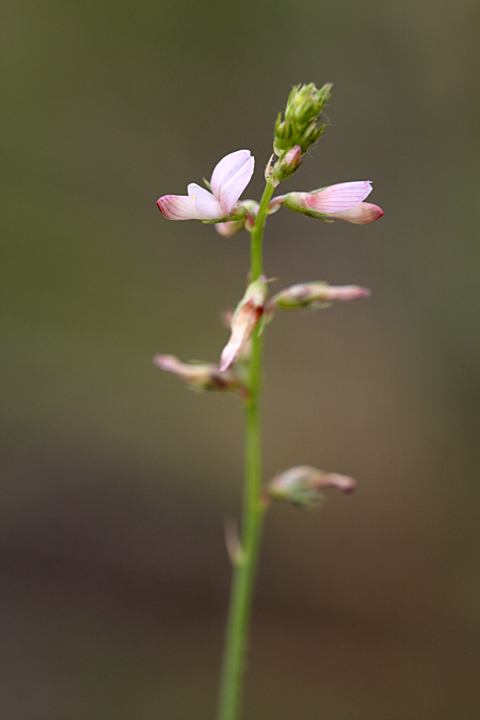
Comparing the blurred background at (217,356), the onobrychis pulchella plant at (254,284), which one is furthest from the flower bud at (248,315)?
the blurred background at (217,356)

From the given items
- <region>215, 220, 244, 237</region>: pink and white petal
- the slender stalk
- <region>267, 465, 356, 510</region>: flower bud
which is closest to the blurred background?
the slender stalk

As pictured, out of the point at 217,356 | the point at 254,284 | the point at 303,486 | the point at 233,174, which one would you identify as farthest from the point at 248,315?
the point at 217,356

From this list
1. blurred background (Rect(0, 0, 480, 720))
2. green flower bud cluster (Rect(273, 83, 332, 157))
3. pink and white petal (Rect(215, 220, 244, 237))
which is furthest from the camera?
blurred background (Rect(0, 0, 480, 720))

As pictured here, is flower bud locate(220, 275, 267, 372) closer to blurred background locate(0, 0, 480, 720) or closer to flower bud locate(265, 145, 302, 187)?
flower bud locate(265, 145, 302, 187)

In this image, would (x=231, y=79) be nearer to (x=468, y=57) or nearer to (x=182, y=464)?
(x=468, y=57)

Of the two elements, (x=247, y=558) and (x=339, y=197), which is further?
(x=247, y=558)

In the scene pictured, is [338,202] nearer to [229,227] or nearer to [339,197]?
[339,197]

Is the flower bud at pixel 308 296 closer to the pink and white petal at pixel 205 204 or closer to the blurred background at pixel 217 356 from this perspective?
the pink and white petal at pixel 205 204
